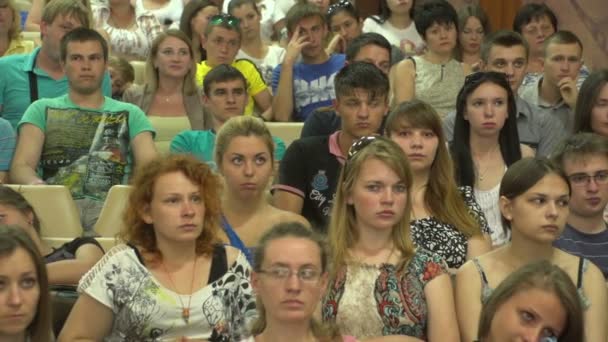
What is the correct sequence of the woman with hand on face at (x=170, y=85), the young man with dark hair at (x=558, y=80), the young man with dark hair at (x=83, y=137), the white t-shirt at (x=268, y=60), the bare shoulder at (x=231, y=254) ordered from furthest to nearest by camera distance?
the white t-shirt at (x=268, y=60), the woman with hand on face at (x=170, y=85), the young man with dark hair at (x=558, y=80), the young man with dark hair at (x=83, y=137), the bare shoulder at (x=231, y=254)

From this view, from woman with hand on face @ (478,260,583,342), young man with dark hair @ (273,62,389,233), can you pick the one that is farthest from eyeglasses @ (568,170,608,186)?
woman with hand on face @ (478,260,583,342)

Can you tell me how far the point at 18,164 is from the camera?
17.5 ft

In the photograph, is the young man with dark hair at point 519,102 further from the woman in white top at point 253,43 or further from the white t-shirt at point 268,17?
the white t-shirt at point 268,17

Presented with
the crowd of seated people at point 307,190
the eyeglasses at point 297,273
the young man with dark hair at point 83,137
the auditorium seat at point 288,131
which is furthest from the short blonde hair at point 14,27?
the eyeglasses at point 297,273

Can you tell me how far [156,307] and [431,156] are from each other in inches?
49.1

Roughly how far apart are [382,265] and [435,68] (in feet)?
9.35

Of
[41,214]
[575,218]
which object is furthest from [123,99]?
[575,218]

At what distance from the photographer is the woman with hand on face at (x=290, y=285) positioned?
11.5 feet

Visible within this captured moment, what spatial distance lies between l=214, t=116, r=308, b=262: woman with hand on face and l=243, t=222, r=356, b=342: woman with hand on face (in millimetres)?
1033

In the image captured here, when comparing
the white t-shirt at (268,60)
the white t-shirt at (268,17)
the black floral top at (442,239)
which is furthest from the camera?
the white t-shirt at (268,17)

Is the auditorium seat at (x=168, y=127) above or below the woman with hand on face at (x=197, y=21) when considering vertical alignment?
below

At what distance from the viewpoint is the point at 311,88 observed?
6.65m

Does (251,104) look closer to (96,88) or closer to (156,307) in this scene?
(96,88)

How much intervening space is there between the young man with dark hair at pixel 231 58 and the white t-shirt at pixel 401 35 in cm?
102
